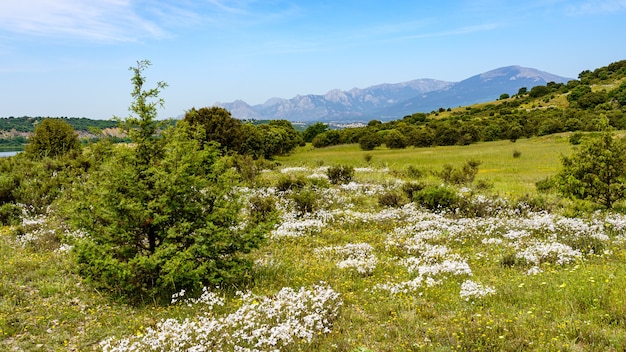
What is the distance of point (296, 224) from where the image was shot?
16.3 m

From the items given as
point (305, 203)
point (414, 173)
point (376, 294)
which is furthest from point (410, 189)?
point (376, 294)

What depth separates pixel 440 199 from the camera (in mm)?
18984

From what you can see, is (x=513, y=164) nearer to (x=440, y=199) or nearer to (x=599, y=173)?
(x=440, y=199)

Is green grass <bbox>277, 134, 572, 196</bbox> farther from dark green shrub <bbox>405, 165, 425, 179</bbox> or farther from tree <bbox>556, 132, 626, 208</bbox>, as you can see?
tree <bbox>556, 132, 626, 208</bbox>

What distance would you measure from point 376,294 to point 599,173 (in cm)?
1197

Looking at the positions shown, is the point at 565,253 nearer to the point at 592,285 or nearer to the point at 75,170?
the point at 592,285

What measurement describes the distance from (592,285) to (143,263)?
9640 mm

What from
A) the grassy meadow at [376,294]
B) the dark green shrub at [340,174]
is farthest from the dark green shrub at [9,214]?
the dark green shrub at [340,174]

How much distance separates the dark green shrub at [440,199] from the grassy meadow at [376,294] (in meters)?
1.68

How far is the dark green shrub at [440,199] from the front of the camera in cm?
1880

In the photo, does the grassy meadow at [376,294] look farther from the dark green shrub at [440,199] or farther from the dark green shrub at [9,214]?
the dark green shrub at [9,214]

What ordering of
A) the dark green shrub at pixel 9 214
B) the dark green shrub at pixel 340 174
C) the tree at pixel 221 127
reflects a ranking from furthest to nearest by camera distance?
the tree at pixel 221 127 < the dark green shrub at pixel 340 174 < the dark green shrub at pixel 9 214

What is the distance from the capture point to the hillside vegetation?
7074 mm

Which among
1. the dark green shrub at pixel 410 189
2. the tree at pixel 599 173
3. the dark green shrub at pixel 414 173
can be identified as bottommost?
the dark green shrub at pixel 414 173
